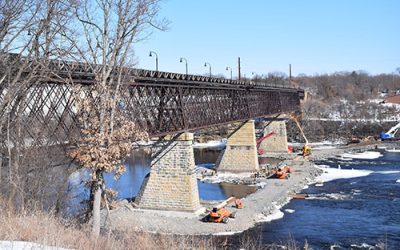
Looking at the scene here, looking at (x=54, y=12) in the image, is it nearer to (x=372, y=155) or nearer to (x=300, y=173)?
(x=300, y=173)

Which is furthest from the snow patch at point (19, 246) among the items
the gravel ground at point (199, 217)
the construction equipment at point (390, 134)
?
the construction equipment at point (390, 134)

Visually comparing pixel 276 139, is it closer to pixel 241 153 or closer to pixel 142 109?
pixel 241 153

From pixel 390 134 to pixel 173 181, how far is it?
65606 mm

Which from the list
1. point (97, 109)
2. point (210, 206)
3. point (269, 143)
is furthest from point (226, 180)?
point (97, 109)

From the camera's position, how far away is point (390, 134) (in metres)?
87.9

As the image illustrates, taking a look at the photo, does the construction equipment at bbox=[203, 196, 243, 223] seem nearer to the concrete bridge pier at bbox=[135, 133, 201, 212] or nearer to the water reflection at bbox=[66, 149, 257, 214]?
the concrete bridge pier at bbox=[135, 133, 201, 212]

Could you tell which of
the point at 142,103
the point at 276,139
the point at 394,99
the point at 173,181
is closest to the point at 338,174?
the point at 276,139

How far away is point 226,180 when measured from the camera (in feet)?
168

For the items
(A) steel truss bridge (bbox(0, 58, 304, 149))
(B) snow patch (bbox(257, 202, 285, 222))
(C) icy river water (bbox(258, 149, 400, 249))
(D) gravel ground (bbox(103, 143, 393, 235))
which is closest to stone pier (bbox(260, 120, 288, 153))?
(A) steel truss bridge (bbox(0, 58, 304, 149))

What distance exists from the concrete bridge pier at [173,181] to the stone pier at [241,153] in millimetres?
22094

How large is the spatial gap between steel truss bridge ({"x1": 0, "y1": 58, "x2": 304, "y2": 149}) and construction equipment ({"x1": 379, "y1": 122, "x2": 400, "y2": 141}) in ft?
127

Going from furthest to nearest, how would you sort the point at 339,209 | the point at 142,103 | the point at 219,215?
1. the point at 339,209
2. the point at 142,103
3. the point at 219,215

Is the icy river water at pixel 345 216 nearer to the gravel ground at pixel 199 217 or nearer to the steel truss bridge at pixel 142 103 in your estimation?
the gravel ground at pixel 199 217

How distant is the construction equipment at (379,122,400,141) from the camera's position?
8619 cm
